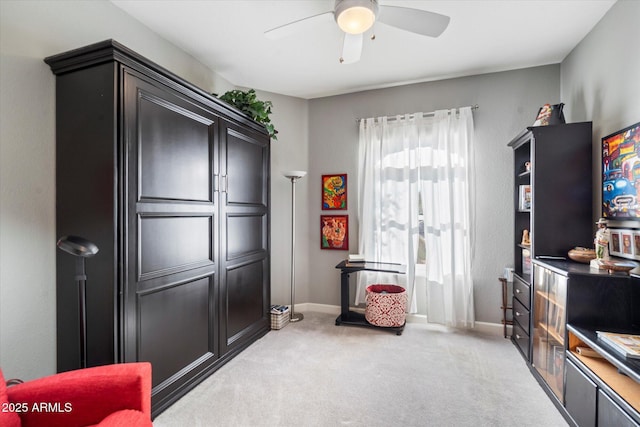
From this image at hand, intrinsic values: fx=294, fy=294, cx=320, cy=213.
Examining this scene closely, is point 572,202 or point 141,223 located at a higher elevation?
point 572,202

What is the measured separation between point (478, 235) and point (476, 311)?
2.69ft

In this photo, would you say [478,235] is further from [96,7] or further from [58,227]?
[96,7]

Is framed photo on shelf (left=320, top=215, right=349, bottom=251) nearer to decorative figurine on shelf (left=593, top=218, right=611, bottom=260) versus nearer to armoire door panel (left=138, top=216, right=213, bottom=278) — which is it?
armoire door panel (left=138, top=216, right=213, bottom=278)

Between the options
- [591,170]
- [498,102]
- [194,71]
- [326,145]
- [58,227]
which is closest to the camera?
[58,227]

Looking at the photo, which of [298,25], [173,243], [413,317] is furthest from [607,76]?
[173,243]

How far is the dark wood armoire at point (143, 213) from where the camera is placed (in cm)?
161

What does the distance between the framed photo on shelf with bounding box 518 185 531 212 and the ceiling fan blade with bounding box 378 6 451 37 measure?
1703 millimetres

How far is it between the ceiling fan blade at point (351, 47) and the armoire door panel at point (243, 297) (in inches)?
77.0

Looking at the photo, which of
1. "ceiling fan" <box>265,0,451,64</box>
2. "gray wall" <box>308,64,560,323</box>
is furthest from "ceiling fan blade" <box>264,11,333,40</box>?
"gray wall" <box>308,64,560,323</box>

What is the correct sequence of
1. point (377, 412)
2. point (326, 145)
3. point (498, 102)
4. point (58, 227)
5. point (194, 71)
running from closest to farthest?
point (58, 227) < point (377, 412) < point (194, 71) < point (498, 102) < point (326, 145)

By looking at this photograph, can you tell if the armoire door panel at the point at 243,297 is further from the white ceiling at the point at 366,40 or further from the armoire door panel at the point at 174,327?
the white ceiling at the point at 366,40

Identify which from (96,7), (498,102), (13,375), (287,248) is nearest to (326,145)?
(287,248)

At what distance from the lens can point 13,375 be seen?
1.59 m

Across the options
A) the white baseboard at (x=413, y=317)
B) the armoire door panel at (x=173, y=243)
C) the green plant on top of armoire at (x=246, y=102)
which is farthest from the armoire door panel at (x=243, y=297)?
the green plant on top of armoire at (x=246, y=102)
